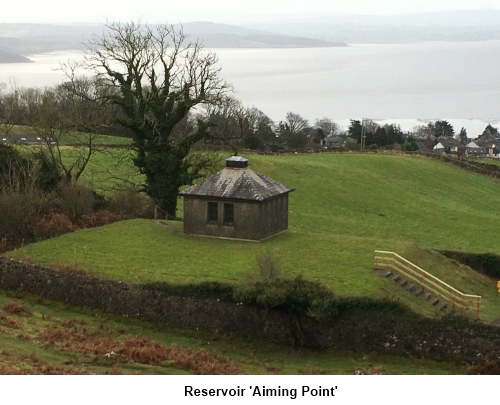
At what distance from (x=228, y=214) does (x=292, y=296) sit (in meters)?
10.6

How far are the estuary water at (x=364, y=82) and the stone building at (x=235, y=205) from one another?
38.5 m

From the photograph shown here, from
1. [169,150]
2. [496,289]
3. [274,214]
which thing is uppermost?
[169,150]

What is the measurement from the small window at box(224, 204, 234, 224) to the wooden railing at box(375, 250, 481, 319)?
24.1 feet

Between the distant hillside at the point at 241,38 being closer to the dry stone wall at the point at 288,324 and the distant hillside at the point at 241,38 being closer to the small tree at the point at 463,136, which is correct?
the small tree at the point at 463,136

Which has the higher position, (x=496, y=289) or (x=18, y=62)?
(x=18, y=62)

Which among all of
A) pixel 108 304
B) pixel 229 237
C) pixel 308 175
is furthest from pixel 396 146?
pixel 108 304

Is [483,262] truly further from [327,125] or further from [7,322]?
[327,125]

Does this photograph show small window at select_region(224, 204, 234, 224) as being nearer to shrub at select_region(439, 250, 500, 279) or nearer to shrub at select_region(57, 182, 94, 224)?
shrub at select_region(57, 182, 94, 224)

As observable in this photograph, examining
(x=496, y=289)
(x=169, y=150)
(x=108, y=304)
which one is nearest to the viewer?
(x=108, y=304)

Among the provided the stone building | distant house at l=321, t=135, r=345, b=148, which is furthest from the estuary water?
the stone building

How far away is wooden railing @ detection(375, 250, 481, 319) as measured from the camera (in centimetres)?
2617

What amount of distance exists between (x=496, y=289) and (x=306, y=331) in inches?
490

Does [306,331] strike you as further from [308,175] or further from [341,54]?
[341,54]

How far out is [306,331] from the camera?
2364 centimetres
